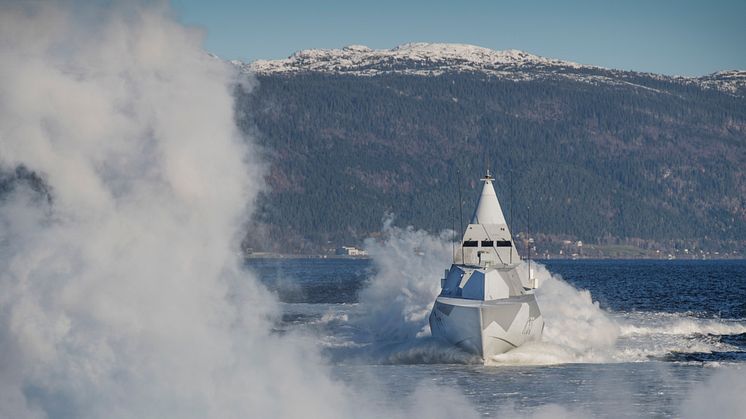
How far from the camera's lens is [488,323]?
57.2m

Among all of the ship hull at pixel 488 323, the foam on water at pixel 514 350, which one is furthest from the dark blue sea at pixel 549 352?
the ship hull at pixel 488 323

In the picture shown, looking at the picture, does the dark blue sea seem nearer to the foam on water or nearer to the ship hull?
the foam on water

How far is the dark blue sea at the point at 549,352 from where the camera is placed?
4634 centimetres

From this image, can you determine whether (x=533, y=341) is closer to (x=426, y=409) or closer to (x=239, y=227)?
(x=426, y=409)

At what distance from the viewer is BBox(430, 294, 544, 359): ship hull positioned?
5728cm

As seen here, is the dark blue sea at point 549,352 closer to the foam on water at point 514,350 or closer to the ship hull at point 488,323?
the foam on water at point 514,350

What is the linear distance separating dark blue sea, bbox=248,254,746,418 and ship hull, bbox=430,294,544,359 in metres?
0.52

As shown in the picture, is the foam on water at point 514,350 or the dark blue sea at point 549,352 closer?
the dark blue sea at point 549,352

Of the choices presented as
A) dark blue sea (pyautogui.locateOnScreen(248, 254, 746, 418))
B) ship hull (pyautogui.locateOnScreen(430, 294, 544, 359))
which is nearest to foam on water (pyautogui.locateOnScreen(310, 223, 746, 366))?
dark blue sea (pyautogui.locateOnScreen(248, 254, 746, 418))

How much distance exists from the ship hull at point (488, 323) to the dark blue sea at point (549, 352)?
1.72ft

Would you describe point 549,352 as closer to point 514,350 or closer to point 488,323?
point 514,350

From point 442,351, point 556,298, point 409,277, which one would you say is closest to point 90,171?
point 442,351

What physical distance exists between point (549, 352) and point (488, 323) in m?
4.02

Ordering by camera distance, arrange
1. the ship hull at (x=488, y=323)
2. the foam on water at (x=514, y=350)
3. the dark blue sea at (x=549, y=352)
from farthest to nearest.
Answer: the foam on water at (x=514, y=350) → the ship hull at (x=488, y=323) → the dark blue sea at (x=549, y=352)
